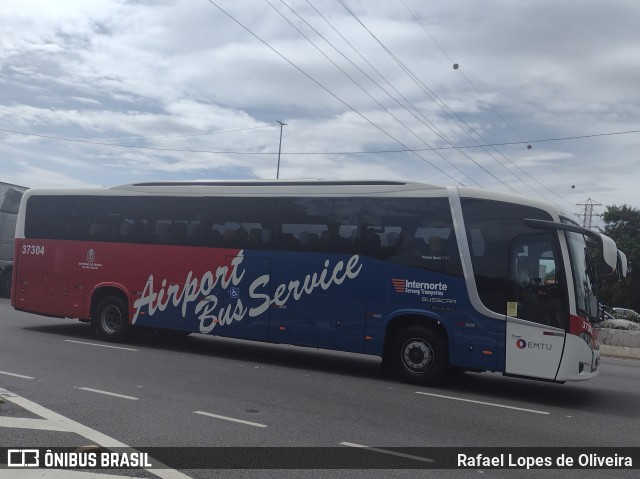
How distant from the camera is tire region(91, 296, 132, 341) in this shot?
14672 mm

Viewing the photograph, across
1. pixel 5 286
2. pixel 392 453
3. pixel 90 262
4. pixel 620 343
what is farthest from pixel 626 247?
pixel 392 453

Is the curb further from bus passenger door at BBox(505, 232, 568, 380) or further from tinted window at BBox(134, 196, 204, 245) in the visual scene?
tinted window at BBox(134, 196, 204, 245)

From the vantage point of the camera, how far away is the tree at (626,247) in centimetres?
5294

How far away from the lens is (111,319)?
1496 centimetres

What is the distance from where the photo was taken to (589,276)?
10.8 m

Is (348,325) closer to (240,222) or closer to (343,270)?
(343,270)

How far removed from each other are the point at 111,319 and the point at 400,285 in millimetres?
7119

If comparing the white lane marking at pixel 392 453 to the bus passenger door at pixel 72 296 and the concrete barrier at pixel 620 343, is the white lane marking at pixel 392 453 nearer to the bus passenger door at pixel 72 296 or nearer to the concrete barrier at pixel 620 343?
the bus passenger door at pixel 72 296

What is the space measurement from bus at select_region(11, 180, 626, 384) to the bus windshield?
0.10 ft

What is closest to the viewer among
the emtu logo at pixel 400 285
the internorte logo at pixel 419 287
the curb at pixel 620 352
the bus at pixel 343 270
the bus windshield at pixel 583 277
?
the bus windshield at pixel 583 277

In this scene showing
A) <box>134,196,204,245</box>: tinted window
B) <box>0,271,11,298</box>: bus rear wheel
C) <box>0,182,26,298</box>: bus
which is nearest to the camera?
<box>134,196,204,245</box>: tinted window

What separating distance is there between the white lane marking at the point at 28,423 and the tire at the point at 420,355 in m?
5.90

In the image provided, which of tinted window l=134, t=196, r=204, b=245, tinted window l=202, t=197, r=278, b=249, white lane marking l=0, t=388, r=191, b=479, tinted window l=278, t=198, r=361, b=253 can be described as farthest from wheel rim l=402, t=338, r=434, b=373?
white lane marking l=0, t=388, r=191, b=479

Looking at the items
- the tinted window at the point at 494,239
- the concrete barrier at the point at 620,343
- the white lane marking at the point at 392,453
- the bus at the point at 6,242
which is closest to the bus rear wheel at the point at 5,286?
the bus at the point at 6,242
